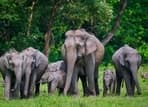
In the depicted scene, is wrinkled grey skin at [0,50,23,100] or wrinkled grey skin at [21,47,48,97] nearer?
wrinkled grey skin at [0,50,23,100]

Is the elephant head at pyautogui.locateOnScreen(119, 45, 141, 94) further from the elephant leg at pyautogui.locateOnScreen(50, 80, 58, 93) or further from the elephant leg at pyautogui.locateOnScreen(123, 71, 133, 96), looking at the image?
the elephant leg at pyautogui.locateOnScreen(50, 80, 58, 93)

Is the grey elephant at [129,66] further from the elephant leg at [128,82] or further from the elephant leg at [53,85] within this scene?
A: the elephant leg at [53,85]

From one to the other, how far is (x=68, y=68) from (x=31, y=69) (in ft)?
4.34

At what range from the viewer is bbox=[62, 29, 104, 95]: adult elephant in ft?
61.0

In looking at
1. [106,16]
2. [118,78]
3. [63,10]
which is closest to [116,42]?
[106,16]

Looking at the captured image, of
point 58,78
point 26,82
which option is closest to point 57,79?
point 58,78

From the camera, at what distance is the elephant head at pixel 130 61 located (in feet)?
63.1

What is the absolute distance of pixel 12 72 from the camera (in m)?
18.4

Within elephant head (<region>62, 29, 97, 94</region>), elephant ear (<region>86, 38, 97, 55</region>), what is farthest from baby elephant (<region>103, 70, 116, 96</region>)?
elephant head (<region>62, 29, 97, 94</region>)

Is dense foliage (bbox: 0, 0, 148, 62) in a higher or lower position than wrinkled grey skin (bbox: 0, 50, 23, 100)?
higher

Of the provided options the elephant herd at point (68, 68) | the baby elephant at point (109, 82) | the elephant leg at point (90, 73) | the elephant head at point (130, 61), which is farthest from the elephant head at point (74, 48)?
the baby elephant at point (109, 82)

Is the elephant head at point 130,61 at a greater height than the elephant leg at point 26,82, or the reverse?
the elephant head at point 130,61

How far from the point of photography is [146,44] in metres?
48.1

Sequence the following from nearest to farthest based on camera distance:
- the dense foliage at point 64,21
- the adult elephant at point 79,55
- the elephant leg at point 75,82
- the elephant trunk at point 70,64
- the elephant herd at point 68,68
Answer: the elephant herd at point 68,68
the elephant trunk at point 70,64
the adult elephant at point 79,55
the elephant leg at point 75,82
the dense foliage at point 64,21
